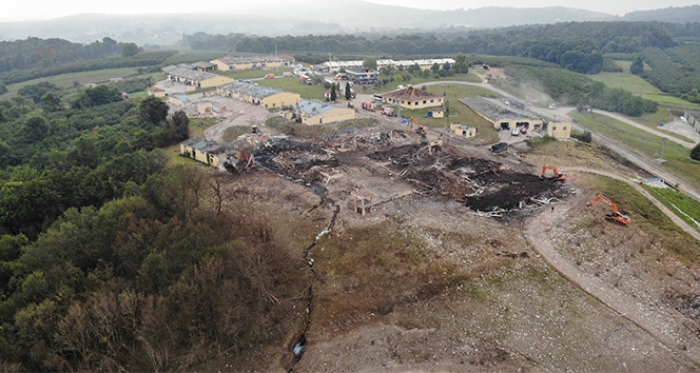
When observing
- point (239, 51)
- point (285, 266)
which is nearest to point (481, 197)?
point (285, 266)

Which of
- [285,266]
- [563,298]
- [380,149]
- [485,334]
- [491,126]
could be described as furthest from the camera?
[491,126]

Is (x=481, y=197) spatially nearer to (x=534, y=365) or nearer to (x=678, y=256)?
(x=678, y=256)

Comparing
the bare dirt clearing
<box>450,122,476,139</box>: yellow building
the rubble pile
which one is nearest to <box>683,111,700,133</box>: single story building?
<box>450,122,476,139</box>: yellow building

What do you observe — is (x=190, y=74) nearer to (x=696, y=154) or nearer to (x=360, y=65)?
(x=360, y=65)

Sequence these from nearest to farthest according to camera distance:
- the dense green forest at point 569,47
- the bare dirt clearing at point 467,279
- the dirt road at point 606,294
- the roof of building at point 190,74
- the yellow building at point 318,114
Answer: the bare dirt clearing at point 467,279 < the dirt road at point 606,294 < the yellow building at point 318,114 < the roof of building at point 190,74 < the dense green forest at point 569,47

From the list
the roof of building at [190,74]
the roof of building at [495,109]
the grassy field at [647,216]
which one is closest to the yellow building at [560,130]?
the roof of building at [495,109]

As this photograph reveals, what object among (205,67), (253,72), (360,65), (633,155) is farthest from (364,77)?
(633,155)

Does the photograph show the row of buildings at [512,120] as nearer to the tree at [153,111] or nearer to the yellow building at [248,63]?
the tree at [153,111]
